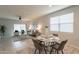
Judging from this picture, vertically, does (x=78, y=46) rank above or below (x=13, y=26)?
below

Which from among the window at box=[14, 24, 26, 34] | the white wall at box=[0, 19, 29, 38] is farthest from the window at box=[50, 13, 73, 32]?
the white wall at box=[0, 19, 29, 38]

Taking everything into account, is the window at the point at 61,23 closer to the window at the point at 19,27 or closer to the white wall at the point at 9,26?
the window at the point at 19,27

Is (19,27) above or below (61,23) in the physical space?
below

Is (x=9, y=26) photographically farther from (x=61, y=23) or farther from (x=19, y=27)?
(x=61, y=23)

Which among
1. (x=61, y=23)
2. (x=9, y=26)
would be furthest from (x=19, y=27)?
(x=61, y=23)

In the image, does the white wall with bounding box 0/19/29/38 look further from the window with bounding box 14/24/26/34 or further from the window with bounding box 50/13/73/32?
the window with bounding box 50/13/73/32

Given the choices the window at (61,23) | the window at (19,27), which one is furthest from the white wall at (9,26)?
the window at (61,23)

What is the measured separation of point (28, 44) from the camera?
3.23 m

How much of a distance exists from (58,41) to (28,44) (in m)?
0.98

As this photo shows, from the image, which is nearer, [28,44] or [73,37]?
[28,44]
